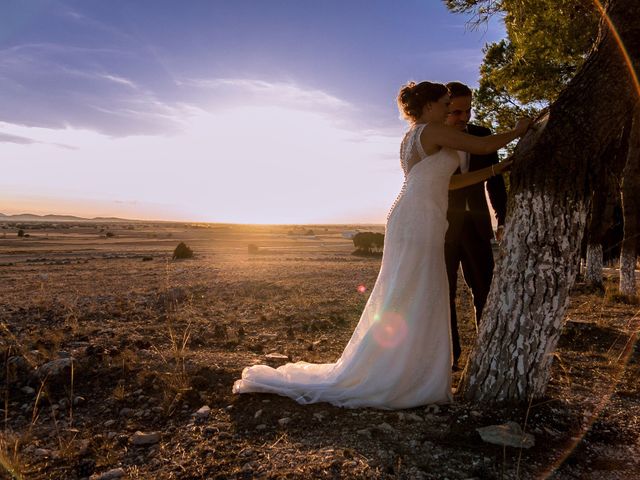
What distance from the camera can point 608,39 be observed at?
344 centimetres

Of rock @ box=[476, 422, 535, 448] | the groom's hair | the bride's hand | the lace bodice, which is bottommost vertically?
rock @ box=[476, 422, 535, 448]

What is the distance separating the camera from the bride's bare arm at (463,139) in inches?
141

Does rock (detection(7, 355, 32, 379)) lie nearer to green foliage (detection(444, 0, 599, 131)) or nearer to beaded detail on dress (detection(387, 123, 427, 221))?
beaded detail on dress (detection(387, 123, 427, 221))

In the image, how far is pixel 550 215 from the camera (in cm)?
345

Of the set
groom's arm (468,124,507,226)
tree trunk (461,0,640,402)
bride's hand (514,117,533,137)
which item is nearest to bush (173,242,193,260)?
groom's arm (468,124,507,226)

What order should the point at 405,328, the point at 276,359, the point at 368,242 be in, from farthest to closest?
the point at 368,242 < the point at 276,359 < the point at 405,328

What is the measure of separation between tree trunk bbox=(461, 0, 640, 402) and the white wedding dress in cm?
46

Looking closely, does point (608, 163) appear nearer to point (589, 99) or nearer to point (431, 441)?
point (589, 99)

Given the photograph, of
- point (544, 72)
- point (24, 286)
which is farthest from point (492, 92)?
point (24, 286)

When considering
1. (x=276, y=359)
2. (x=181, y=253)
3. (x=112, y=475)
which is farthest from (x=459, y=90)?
(x=181, y=253)

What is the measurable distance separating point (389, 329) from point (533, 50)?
6.97 metres

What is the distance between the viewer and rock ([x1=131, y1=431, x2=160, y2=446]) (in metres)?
3.28

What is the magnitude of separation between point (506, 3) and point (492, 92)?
21.4 feet

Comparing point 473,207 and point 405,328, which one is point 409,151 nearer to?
point 473,207
